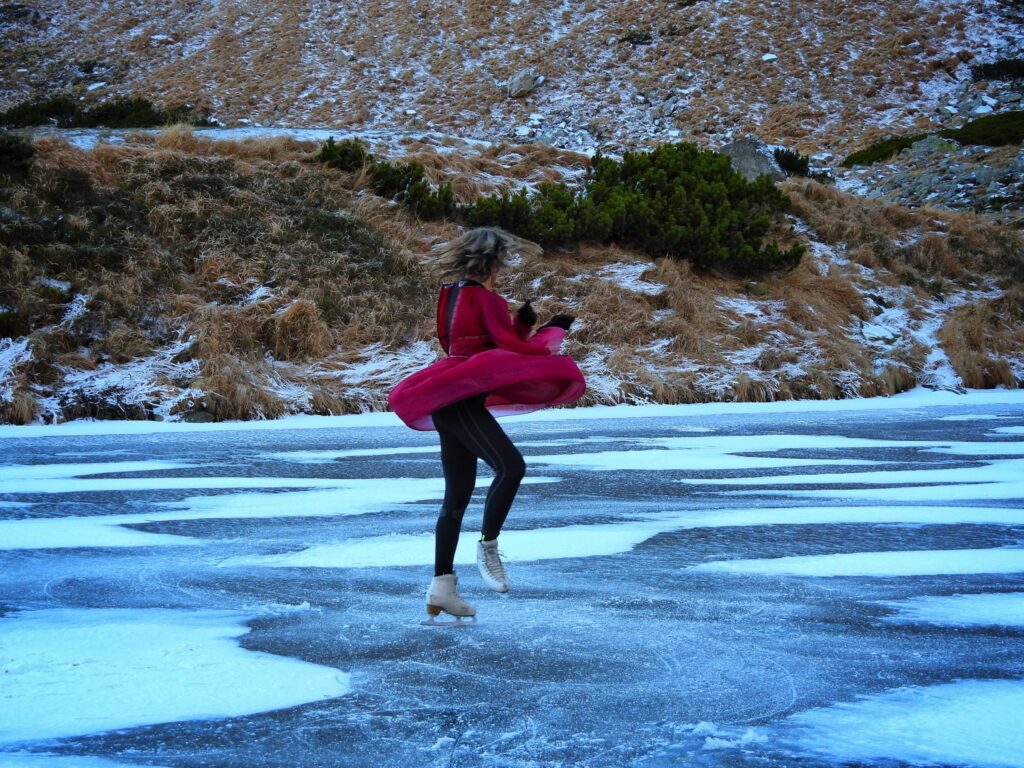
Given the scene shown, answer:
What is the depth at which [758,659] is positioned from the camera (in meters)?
3.62

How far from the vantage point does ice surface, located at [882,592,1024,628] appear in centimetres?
408

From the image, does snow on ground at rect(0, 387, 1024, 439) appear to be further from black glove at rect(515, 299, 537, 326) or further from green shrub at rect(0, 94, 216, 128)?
green shrub at rect(0, 94, 216, 128)

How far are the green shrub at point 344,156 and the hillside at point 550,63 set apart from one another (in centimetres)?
1661

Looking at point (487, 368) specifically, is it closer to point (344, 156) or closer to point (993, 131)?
point (344, 156)

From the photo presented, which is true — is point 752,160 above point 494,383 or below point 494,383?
above

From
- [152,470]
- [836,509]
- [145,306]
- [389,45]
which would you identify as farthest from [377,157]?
[389,45]

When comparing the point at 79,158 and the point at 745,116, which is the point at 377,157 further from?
the point at 745,116

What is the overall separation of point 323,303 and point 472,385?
35.5ft

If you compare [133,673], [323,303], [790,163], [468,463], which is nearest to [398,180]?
[323,303]

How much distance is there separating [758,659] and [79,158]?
15816 millimetres

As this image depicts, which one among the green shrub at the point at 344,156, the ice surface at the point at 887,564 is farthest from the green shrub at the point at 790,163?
the ice surface at the point at 887,564

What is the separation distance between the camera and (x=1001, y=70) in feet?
113

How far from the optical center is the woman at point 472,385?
402 centimetres

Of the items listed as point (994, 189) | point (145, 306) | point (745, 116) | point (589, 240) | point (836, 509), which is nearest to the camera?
point (836, 509)
